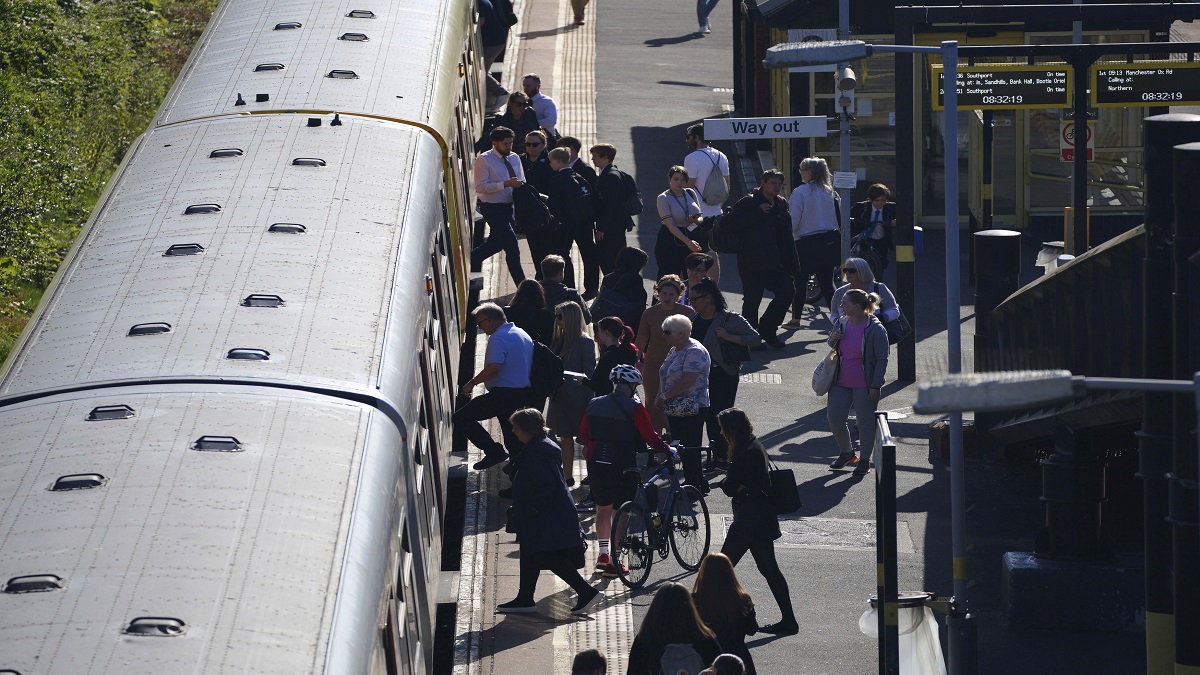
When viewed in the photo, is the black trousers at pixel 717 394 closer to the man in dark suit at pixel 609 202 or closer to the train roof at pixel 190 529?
the man in dark suit at pixel 609 202

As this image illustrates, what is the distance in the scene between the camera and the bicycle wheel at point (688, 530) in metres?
11.4

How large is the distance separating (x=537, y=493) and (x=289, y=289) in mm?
2959

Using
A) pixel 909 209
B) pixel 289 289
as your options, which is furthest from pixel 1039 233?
pixel 289 289

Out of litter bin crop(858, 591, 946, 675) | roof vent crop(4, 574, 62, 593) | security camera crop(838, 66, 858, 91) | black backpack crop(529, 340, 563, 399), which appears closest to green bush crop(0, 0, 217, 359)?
black backpack crop(529, 340, 563, 399)

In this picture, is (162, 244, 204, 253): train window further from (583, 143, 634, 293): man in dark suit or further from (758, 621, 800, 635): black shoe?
(583, 143, 634, 293): man in dark suit

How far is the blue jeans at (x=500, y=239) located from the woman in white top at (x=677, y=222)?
4.62ft

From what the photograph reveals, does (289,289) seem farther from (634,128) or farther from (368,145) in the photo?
(634,128)

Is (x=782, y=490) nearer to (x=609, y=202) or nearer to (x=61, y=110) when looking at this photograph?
(x=609, y=202)

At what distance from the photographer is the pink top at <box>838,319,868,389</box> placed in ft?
43.1

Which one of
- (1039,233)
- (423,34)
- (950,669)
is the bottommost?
(950,669)

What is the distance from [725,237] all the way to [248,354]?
9.40 meters

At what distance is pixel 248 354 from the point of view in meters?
7.05

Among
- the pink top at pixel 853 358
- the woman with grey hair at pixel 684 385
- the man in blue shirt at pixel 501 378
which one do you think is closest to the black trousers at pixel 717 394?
the woman with grey hair at pixel 684 385

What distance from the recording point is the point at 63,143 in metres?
16.8
